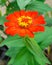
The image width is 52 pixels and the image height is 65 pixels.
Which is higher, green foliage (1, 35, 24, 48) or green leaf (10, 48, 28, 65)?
green foliage (1, 35, 24, 48)

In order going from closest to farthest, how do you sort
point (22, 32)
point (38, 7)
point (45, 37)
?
point (22, 32) → point (45, 37) → point (38, 7)

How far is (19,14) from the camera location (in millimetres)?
491

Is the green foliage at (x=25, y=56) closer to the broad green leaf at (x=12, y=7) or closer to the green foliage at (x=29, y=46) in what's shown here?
the green foliage at (x=29, y=46)

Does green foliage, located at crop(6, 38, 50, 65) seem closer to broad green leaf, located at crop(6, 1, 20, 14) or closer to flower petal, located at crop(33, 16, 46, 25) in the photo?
flower petal, located at crop(33, 16, 46, 25)

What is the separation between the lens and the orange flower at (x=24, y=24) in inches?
17.0

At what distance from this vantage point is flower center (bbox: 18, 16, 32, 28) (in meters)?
0.46

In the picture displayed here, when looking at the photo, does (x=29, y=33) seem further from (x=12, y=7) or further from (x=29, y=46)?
(x=12, y=7)

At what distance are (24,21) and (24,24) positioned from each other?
16 mm

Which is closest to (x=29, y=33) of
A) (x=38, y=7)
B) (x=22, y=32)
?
(x=22, y=32)

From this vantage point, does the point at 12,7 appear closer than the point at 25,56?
No

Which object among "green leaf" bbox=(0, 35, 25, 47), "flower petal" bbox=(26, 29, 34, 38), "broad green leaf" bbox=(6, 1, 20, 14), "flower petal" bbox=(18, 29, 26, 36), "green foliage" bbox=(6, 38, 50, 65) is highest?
"flower petal" bbox=(18, 29, 26, 36)

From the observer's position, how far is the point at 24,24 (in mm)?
462

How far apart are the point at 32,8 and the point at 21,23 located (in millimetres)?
177

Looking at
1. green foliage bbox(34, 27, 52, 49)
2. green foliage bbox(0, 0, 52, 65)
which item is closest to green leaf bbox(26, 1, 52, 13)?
green foliage bbox(0, 0, 52, 65)
